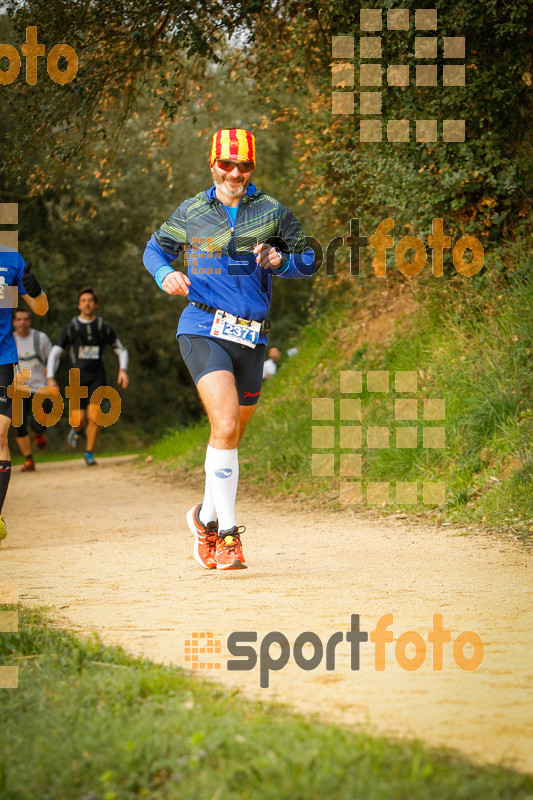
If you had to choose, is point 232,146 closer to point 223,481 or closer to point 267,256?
point 267,256

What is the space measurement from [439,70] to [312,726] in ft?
24.6

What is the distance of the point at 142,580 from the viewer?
17.8 ft

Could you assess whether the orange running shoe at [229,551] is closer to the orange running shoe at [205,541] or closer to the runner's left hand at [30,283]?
the orange running shoe at [205,541]

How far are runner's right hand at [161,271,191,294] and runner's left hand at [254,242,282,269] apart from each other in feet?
1.42

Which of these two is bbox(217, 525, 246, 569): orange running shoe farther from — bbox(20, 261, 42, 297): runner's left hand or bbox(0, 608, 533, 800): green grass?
bbox(20, 261, 42, 297): runner's left hand

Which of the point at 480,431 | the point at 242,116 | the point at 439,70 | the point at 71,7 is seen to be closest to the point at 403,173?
the point at 439,70

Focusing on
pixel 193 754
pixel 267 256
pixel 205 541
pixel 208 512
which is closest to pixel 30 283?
pixel 267 256

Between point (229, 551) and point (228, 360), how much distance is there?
1.11 meters

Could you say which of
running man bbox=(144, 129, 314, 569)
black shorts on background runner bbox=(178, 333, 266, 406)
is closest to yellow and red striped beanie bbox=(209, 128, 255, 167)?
running man bbox=(144, 129, 314, 569)

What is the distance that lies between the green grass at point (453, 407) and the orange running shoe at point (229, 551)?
2.34 metres

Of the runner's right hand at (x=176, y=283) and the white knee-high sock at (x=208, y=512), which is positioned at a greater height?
the runner's right hand at (x=176, y=283)

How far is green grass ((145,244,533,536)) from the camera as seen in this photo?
7680 millimetres

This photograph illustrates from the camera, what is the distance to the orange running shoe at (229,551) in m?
5.40

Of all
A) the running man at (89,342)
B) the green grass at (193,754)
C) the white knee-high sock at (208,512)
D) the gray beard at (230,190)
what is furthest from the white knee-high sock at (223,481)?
the running man at (89,342)
